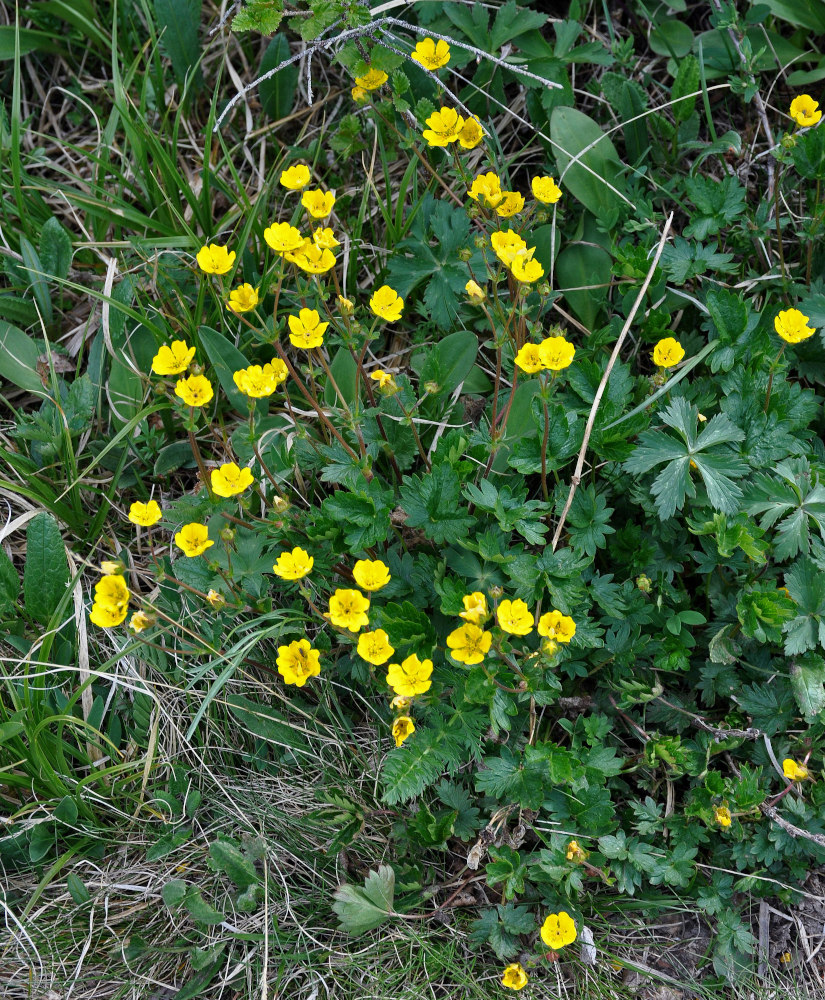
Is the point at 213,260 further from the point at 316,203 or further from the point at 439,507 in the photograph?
the point at 439,507

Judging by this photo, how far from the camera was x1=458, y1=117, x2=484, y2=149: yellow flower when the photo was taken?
2542mm

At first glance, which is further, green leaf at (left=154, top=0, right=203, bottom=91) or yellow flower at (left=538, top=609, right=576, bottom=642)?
green leaf at (left=154, top=0, right=203, bottom=91)

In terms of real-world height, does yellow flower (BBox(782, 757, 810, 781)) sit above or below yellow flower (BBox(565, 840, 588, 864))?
above

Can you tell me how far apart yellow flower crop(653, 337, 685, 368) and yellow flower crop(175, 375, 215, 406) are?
122 cm

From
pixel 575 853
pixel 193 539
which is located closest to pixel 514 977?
pixel 575 853

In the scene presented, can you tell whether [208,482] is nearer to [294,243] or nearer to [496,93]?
[294,243]

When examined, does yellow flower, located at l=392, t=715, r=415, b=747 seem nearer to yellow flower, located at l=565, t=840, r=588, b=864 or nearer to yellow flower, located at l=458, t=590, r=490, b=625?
yellow flower, located at l=458, t=590, r=490, b=625

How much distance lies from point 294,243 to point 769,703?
1.77m

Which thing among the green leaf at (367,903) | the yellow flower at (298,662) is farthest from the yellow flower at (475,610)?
the green leaf at (367,903)

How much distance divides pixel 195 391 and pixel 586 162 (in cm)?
161

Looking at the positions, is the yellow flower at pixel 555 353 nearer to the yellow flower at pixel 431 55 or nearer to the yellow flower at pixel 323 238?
the yellow flower at pixel 323 238

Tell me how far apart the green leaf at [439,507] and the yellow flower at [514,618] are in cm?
32

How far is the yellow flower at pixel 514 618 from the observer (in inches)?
80.2

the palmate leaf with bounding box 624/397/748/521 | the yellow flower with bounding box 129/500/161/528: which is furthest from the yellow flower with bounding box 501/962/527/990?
the yellow flower with bounding box 129/500/161/528
